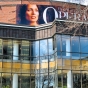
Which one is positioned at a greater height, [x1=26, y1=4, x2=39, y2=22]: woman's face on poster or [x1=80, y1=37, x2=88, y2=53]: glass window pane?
[x1=26, y1=4, x2=39, y2=22]: woman's face on poster

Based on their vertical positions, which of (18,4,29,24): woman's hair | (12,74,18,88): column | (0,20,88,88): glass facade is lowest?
(12,74,18,88): column

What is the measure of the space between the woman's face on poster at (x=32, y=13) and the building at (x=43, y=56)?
402cm

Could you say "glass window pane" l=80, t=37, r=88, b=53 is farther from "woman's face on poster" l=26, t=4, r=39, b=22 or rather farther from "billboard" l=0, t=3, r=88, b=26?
"woman's face on poster" l=26, t=4, r=39, b=22

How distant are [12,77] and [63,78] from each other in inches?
204

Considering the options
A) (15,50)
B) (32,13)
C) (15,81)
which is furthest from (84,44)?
(32,13)

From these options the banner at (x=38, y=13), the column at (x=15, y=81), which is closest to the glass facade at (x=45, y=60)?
the column at (x=15, y=81)

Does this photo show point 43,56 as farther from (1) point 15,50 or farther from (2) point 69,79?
(2) point 69,79

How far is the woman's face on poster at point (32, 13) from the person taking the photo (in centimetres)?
3562

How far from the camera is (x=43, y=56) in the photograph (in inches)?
1222

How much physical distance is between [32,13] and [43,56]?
22.6 ft

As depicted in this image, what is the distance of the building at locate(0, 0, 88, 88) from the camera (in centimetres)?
2903

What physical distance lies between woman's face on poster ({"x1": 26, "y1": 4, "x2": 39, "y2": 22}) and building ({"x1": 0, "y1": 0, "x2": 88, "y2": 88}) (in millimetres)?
4020

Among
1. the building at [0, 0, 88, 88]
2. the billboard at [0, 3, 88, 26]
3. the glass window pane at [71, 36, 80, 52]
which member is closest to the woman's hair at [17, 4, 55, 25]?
the billboard at [0, 3, 88, 26]

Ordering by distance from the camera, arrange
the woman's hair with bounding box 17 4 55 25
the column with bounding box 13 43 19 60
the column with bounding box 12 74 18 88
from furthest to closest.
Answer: the woman's hair with bounding box 17 4 55 25 → the column with bounding box 13 43 19 60 → the column with bounding box 12 74 18 88
